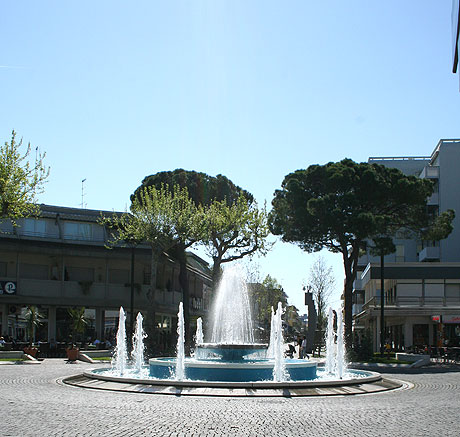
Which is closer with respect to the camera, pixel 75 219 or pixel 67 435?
pixel 67 435

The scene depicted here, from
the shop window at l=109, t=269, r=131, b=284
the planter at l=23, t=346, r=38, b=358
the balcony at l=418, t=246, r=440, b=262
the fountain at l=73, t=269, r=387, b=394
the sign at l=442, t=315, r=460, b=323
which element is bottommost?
the planter at l=23, t=346, r=38, b=358

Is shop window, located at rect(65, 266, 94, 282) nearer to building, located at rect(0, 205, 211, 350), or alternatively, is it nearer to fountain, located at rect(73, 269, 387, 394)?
building, located at rect(0, 205, 211, 350)

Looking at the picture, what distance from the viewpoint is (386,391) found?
742 inches

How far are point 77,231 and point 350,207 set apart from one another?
72.8ft

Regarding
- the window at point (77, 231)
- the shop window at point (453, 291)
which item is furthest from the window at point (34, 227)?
the shop window at point (453, 291)

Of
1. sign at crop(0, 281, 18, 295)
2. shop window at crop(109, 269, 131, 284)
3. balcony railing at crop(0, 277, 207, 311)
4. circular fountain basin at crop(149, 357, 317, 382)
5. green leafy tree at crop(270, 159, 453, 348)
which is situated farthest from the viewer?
shop window at crop(109, 269, 131, 284)

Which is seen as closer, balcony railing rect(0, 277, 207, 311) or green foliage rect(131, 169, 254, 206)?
balcony railing rect(0, 277, 207, 311)

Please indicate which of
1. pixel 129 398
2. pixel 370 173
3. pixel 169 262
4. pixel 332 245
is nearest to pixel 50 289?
pixel 169 262

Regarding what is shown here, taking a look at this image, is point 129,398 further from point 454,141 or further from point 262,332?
point 262,332

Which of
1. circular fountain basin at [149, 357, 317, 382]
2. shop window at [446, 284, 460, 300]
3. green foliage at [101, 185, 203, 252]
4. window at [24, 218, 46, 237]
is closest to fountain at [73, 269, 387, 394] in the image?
circular fountain basin at [149, 357, 317, 382]

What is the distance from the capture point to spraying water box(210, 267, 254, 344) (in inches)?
1618

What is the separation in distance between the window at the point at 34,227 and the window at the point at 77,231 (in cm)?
184

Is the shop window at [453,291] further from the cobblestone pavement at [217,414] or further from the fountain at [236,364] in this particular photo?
the cobblestone pavement at [217,414]

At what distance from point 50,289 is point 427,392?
1317 inches
